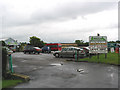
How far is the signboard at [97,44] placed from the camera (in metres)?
17.6

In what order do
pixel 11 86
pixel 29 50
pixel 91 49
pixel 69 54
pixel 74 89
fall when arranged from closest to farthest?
pixel 74 89 < pixel 11 86 < pixel 91 49 < pixel 69 54 < pixel 29 50

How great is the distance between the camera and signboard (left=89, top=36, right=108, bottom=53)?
17.6 m

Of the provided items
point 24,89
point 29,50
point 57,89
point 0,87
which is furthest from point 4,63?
point 29,50

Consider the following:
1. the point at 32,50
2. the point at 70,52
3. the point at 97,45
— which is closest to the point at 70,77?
the point at 97,45

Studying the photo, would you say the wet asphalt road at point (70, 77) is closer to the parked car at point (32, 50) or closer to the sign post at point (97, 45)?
the sign post at point (97, 45)

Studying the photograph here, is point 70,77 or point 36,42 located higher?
point 36,42

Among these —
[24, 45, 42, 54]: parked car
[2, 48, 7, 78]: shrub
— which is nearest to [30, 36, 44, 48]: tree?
[24, 45, 42, 54]: parked car

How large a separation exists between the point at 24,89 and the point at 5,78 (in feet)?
7.60

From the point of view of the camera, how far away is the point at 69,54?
20.9 metres

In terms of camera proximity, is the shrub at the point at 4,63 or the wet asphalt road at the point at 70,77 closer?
the wet asphalt road at the point at 70,77

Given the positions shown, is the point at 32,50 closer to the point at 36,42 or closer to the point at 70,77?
the point at 70,77

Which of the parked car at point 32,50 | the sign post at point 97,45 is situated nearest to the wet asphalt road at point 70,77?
the sign post at point 97,45

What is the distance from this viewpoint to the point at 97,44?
17750 millimetres

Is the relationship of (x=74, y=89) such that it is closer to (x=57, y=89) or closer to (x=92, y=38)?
(x=57, y=89)
